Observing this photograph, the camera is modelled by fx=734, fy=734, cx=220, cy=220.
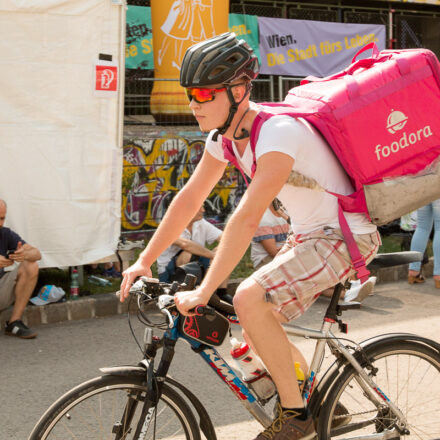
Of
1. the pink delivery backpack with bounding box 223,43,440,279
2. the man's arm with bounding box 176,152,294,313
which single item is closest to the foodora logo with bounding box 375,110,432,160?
the pink delivery backpack with bounding box 223,43,440,279

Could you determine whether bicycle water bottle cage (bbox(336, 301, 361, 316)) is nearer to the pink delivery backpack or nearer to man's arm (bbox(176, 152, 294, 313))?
the pink delivery backpack

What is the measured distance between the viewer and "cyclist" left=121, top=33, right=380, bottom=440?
9.28 feet

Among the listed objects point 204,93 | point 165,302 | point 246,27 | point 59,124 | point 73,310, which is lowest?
point 73,310

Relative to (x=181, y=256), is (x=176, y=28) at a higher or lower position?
higher

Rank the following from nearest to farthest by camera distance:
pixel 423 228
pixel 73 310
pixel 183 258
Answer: pixel 73 310 < pixel 183 258 < pixel 423 228

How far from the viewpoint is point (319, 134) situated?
304 cm

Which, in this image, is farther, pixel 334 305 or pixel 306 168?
pixel 334 305

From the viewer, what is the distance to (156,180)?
9859 millimetres

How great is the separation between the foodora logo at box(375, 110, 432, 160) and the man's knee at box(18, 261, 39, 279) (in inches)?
167

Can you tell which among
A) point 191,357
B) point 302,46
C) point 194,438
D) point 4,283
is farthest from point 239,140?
point 302,46

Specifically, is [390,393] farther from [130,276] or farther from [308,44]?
[308,44]

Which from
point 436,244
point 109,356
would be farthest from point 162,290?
point 436,244

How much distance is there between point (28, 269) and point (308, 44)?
26.1 feet

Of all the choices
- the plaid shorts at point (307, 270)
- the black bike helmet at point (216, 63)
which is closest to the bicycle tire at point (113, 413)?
the plaid shorts at point (307, 270)
